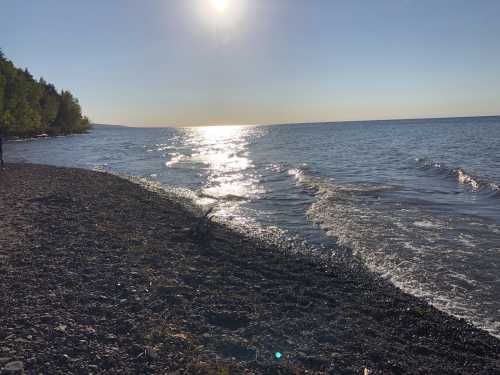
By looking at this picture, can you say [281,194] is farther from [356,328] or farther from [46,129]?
[46,129]

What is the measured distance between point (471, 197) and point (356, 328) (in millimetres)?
17574

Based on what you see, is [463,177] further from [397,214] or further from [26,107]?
[26,107]

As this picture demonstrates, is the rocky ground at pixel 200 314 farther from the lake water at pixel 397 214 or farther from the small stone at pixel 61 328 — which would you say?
the lake water at pixel 397 214

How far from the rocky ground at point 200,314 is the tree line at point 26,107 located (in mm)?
69503

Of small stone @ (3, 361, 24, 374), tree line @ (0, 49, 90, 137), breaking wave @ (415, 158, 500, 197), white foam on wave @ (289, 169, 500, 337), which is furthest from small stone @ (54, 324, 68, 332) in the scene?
tree line @ (0, 49, 90, 137)

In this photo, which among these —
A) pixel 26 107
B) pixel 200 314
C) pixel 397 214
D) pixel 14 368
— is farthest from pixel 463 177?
pixel 26 107

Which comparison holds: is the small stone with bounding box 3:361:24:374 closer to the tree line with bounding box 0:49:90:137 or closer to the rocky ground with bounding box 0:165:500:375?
the rocky ground with bounding box 0:165:500:375

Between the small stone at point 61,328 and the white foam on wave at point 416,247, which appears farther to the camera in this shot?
the white foam on wave at point 416,247

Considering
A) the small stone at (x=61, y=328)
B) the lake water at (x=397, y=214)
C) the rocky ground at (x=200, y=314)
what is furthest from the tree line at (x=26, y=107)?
the small stone at (x=61, y=328)

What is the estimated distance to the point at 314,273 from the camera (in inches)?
394

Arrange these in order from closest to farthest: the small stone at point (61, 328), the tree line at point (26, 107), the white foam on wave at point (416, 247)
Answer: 1. the small stone at point (61, 328)
2. the white foam on wave at point (416, 247)
3. the tree line at point (26, 107)

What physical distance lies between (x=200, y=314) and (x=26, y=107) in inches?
3237

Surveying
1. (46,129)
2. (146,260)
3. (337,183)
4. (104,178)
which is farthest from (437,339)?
(46,129)

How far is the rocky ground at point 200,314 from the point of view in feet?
18.3
